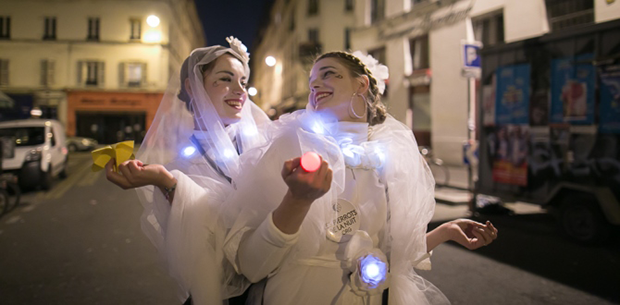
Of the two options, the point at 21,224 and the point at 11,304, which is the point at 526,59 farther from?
the point at 21,224

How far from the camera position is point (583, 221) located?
18.0 ft

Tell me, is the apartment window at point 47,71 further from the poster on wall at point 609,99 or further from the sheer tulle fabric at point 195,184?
the poster on wall at point 609,99

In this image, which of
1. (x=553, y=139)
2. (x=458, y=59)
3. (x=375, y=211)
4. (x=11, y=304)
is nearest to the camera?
(x=375, y=211)

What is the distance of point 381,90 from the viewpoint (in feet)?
6.69

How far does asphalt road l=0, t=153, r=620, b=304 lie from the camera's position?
3.67 metres

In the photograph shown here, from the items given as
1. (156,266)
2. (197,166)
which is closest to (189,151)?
(197,166)

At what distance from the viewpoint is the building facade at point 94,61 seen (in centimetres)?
2128

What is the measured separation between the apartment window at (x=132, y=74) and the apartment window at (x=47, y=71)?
4659 mm

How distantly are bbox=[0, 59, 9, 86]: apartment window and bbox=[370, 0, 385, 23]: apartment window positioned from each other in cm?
1940

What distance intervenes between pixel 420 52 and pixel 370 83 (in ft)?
53.4

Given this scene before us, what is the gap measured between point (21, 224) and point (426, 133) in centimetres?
1438

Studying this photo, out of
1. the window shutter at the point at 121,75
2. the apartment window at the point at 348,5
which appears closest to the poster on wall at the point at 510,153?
the apartment window at the point at 348,5

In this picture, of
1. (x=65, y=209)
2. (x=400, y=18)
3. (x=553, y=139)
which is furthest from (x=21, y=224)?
(x=400, y=18)

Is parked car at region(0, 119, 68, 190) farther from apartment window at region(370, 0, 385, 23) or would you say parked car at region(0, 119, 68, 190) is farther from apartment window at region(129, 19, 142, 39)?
apartment window at region(129, 19, 142, 39)
